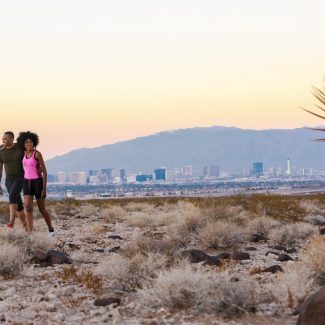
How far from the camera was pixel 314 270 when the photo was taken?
6.89 m

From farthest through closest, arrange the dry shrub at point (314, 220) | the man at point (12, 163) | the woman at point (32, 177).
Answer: the dry shrub at point (314, 220), the man at point (12, 163), the woman at point (32, 177)

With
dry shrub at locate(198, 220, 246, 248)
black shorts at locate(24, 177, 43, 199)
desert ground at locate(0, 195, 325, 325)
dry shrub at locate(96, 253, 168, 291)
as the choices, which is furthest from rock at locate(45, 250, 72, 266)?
dry shrub at locate(198, 220, 246, 248)

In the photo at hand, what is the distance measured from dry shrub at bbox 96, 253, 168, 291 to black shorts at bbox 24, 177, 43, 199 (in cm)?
489

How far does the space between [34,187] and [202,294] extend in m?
6.88

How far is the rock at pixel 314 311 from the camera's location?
4.86 meters

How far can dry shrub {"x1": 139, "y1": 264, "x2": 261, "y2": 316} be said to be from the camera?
5.66 m

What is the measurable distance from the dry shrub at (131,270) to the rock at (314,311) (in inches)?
82.3

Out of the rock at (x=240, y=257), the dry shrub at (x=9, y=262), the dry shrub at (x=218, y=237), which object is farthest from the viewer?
the dry shrub at (x=218, y=237)

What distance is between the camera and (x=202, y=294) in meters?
5.79

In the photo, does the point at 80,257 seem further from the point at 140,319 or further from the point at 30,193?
the point at 140,319

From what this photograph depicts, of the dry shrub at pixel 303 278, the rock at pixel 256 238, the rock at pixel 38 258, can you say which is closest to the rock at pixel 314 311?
the dry shrub at pixel 303 278

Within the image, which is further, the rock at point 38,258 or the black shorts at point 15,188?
the black shorts at point 15,188

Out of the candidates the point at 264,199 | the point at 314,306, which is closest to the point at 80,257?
the point at 314,306

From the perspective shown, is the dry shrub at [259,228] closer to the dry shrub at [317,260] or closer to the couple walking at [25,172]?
the couple walking at [25,172]
